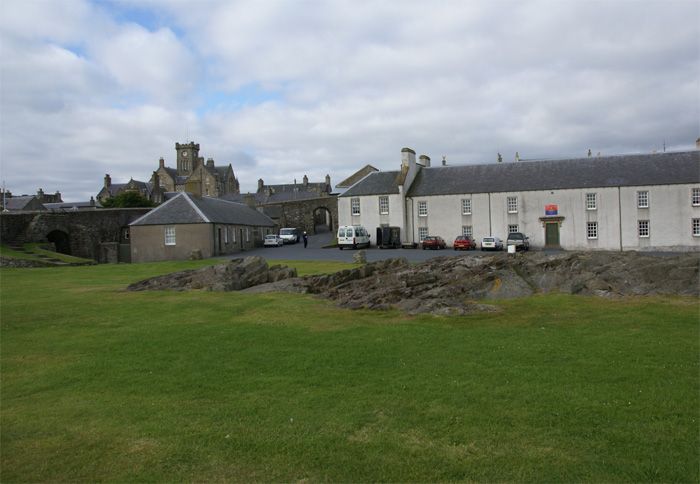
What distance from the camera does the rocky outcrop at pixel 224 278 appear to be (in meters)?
21.8

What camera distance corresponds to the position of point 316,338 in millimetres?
12094

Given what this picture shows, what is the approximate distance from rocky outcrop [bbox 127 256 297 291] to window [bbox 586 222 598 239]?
31.4 meters

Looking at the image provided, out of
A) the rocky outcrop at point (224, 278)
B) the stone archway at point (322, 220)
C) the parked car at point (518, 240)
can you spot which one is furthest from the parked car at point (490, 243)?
the stone archway at point (322, 220)

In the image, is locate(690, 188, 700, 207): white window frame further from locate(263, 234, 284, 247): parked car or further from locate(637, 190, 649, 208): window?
locate(263, 234, 284, 247): parked car

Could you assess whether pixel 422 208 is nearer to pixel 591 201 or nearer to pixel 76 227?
pixel 591 201

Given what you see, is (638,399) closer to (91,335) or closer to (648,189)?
(91,335)

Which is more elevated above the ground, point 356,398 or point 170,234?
point 170,234

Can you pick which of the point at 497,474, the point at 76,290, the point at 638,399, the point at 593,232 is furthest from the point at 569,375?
the point at 593,232

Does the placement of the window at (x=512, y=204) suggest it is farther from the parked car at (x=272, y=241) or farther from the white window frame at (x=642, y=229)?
the parked car at (x=272, y=241)

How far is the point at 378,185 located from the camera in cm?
5347

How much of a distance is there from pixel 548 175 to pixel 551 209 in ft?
11.4

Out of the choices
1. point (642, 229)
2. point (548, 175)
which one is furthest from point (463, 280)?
point (548, 175)

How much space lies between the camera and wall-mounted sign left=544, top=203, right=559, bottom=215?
46625mm

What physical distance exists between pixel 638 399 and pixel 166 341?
9.11 m
